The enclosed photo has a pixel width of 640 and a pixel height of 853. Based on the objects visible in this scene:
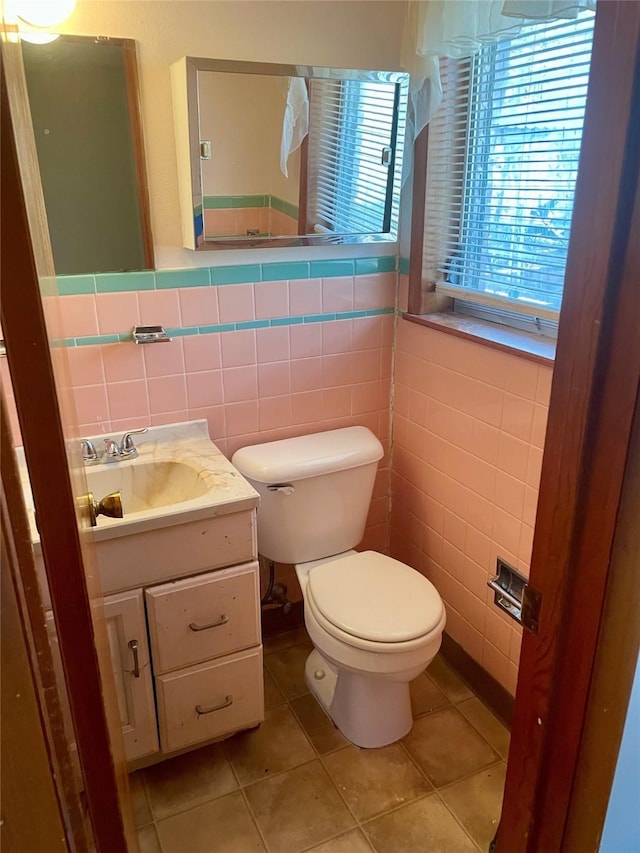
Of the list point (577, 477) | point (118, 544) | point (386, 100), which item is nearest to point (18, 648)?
point (577, 477)

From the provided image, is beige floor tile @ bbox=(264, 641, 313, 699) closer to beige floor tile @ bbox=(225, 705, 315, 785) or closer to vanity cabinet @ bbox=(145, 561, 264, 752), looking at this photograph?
beige floor tile @ bbox=(225, 705, 315, 785)

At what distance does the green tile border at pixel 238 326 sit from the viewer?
1.79 m

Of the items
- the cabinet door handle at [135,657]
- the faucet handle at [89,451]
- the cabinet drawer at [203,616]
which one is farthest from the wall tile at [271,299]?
the cabinet door handle at [135,657]

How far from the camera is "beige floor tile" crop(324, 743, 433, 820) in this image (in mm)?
1764

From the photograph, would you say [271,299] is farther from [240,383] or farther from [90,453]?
[90,453]

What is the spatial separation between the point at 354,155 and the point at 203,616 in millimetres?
1342

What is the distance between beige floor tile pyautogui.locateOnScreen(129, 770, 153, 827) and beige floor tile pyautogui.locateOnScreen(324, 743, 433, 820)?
1.61 ft

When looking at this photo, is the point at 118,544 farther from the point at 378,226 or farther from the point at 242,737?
the point at 378,226

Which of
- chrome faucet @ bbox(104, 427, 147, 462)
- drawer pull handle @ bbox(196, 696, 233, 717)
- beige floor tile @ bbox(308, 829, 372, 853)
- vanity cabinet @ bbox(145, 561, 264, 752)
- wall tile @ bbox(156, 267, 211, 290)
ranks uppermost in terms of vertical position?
wall tile @ bbox(156, 267, 211, 290)

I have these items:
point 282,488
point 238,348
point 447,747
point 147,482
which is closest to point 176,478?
point 147,482

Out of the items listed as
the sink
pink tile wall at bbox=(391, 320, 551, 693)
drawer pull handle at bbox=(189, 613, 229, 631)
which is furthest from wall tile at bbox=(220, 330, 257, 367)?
drawer pull handle at bbox=(189, 613, 229, 631)

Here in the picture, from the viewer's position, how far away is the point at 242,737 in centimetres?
197

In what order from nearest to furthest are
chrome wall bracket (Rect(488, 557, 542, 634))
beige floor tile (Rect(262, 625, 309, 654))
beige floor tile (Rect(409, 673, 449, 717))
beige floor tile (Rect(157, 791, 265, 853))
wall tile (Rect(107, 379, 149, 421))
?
1. chrome wall bracket (Rect(488, 557, 542, 634))
2. beige floor tile (Rect(157, 791, 265, 853))
3. wall tile (Rect(107, 379, 149, 421))
4. beige floor tile (Rect(409, 673, 449, 717))
5. beige floor tile (Rect(262, 625, 309, 654))

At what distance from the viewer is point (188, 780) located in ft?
6.03
